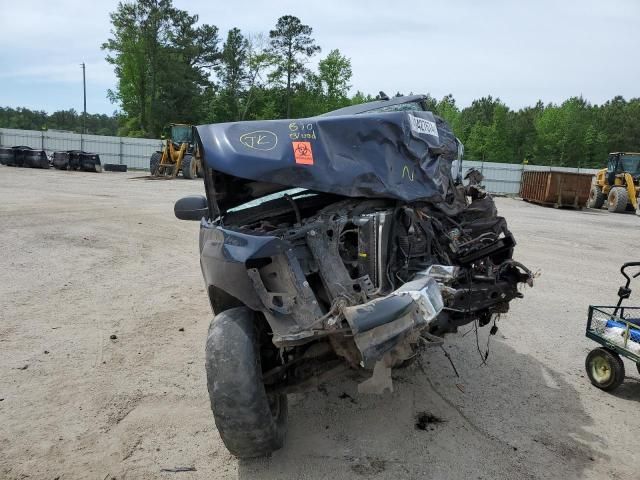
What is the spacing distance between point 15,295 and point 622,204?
74.4 feet

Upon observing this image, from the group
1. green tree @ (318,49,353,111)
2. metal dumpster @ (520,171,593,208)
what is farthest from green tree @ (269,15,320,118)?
metal dumpster @ (520,171,593,208)

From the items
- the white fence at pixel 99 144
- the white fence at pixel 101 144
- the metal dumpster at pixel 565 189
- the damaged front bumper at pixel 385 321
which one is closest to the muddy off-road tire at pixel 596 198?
the metal dumpster at pixel 565 189

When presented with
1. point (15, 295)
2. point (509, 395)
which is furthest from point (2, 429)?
point (509, 395)

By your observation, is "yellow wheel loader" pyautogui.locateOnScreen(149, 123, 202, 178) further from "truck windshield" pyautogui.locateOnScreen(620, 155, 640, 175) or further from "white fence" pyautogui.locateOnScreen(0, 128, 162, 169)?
"truck windshield" pyautogui.locateOnScreen(620, 155, 640, 175)

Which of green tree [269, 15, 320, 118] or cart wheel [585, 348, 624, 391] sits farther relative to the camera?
green tree [269, 15, 320, 118]

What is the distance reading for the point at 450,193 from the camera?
4.45 metres

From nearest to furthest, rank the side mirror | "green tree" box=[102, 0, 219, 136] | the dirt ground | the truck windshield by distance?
the dirt ground → the side mirror → the truck windshield → "green tree" box=[102, 0, 219, 136]

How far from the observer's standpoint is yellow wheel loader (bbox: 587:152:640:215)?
2128cm

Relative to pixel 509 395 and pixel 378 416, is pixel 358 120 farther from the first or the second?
pixel 509 395

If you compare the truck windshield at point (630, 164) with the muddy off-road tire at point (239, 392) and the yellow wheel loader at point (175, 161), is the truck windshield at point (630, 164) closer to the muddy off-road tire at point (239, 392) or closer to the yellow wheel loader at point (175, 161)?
the yellow wheel loader at point (175, 161)

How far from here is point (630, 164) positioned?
22.6 metres

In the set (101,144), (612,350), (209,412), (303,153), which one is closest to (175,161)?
(101,144)

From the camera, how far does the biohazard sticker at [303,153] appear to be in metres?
3.19

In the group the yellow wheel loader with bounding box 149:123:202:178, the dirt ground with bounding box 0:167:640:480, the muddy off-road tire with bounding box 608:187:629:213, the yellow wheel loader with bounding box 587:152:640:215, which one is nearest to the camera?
the dirt ground with bounding box 0:167:640:480
